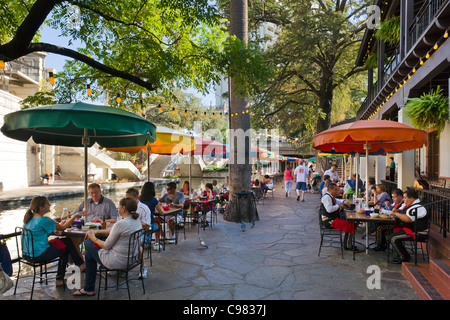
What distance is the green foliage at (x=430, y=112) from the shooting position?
6926mm

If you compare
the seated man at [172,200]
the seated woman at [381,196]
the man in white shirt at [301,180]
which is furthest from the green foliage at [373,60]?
the seated man at [172,200]

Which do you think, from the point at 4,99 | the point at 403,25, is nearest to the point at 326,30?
the point at 403,25

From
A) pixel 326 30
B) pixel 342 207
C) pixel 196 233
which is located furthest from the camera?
pixel 326 30

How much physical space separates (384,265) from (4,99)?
23.9 meters

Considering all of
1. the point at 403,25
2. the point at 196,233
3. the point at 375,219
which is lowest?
the point at 196,233

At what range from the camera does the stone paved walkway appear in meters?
4.30

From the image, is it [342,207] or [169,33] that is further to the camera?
[169,33]

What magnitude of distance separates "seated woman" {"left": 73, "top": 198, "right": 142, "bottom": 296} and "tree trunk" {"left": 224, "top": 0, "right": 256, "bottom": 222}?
18.9 ft

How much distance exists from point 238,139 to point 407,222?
5.36 meters

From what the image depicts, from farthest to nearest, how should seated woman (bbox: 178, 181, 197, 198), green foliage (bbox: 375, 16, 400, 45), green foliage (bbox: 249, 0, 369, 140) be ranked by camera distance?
1. green foliage (bbox: 249, 0, 369, 140)
2. green foliage (bbox: 375, 16, 400, 45)
3. seated woman (bbox: 178, 181, 197, 198)

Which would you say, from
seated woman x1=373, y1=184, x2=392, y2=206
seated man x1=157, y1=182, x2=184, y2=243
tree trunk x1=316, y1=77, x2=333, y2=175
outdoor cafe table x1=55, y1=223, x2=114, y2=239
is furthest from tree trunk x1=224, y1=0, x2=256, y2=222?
tree trunk x1=316, y1=77, x2=333, y2=175

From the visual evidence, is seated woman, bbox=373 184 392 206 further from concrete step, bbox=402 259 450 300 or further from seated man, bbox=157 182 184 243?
seated man, bbox=157 182 184 243

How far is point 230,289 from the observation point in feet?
14.7
